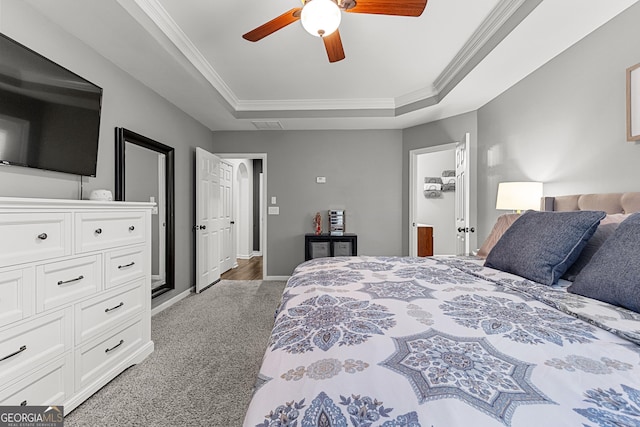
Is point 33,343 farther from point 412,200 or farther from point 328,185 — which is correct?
point 412,200

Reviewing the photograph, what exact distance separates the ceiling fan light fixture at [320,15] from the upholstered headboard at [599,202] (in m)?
2.04

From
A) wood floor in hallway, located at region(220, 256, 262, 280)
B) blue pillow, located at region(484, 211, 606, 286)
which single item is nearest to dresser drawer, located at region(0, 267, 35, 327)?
blue pillow, located at region(484, 211, 606, 286)

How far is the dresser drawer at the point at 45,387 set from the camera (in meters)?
1.34

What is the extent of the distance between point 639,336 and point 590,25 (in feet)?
7.68

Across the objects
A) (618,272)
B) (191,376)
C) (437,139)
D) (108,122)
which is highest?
(437,139)

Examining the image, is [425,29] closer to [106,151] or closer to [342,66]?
[342,66]

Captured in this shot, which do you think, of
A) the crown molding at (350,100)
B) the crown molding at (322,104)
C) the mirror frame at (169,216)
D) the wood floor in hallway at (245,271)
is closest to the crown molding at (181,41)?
the crown molding at (350,100)

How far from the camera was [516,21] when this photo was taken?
2.08 m

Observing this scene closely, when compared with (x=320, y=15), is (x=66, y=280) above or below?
below

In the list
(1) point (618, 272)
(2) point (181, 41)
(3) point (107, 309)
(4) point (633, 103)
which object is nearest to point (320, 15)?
(2) point (181, 41)

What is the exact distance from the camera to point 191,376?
1963mm

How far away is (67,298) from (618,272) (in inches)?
101

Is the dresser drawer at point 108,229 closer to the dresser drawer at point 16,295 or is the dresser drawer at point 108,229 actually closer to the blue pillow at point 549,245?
the dresser drawer at point 16,295

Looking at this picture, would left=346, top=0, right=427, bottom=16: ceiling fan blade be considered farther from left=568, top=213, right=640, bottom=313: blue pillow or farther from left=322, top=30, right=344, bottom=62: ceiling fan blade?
left=568, top=213, right=640, bottom=313: blue pillow
